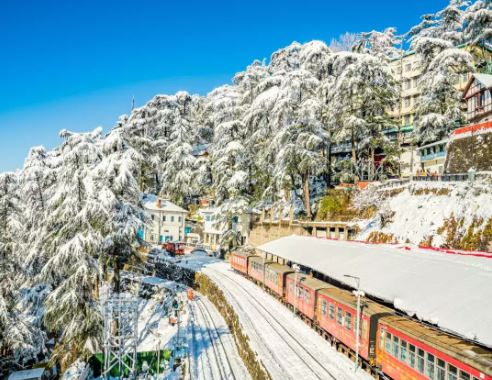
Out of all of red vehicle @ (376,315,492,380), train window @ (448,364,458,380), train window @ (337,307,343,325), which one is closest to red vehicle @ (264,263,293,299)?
train window @ (337,307,343,325)

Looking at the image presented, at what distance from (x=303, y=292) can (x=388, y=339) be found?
9.67 metres

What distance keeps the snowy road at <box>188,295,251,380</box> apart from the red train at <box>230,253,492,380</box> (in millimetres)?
5122

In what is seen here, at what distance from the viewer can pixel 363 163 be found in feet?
164

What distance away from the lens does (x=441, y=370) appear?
41.3 feet

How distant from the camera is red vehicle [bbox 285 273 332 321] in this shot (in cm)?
2369

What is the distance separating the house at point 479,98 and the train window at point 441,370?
33.0m

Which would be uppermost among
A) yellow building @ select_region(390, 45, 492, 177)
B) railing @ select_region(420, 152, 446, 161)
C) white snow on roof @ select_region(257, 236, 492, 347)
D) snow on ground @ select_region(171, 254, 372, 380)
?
yellow building @ select_region(390, 45, 492, 177)

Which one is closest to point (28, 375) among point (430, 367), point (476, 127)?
point (430, 367)

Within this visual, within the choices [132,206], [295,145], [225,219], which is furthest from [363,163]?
[132,206]

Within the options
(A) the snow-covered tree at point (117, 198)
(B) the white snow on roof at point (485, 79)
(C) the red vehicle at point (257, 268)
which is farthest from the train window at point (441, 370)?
(B) the white snow on roof at point (485, 79)

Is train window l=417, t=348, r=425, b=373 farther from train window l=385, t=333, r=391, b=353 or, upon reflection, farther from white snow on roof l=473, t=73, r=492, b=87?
white snow on roof l=473, t=73, r=492, b=87

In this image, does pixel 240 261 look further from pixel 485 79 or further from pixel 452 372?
pixel 452 372

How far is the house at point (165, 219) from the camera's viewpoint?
64.1 m

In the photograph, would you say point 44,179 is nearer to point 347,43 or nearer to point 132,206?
point 132,206
